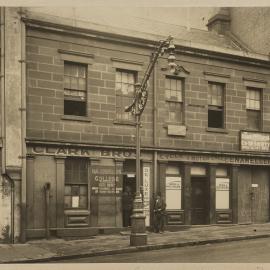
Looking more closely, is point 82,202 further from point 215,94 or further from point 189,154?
point 215,94

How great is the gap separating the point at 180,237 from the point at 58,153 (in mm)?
5079

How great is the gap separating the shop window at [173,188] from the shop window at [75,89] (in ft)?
14.1

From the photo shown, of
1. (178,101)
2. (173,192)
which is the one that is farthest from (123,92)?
(173,192)

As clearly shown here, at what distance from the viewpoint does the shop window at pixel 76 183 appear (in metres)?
18.7

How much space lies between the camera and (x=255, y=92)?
22984 millimetres

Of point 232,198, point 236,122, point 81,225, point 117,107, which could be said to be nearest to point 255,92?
point 236,122

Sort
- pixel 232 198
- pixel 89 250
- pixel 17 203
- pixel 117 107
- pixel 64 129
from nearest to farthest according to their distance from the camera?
pixel 89 250
pixel 17 203
pixel 64 129
pixel 117 107
pixel 232 198

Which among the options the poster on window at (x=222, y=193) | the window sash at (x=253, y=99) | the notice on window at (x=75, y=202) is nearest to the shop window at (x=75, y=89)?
the notice on window at (x=75, y=202)

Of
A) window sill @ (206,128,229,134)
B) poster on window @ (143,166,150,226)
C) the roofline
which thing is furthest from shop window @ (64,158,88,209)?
window sill @ (206,128,229,134)

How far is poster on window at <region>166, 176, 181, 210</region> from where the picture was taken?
2066 cm

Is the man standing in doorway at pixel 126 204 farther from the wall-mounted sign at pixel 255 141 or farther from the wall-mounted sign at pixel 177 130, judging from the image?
the wall-mounted sign at pixel 255 141

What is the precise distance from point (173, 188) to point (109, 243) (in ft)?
16.1

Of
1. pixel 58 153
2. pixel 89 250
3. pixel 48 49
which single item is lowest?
pixel 89 250

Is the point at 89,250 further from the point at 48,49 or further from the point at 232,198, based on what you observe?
the point at 232,198
